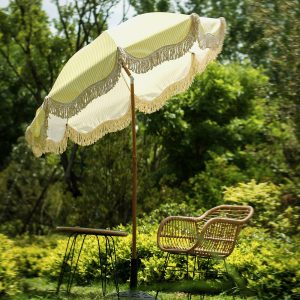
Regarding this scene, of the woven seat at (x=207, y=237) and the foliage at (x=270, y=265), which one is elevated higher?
the woven seat at (x=207, y=237)

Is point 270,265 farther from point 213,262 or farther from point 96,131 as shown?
point 96,131

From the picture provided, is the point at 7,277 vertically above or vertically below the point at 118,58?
below

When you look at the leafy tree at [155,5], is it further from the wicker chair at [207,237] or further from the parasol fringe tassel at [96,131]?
the wicker chair at [207,237]

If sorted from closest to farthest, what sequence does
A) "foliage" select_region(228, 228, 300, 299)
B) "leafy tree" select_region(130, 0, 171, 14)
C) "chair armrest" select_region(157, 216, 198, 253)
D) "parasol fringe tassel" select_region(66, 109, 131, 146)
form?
1. "chair armrest" select_region(157, 216, 198, 253)
2. "foliage" select_region(228, 228, 300, 299)
3. "parasol fringe tassel" select_region(66, 109, 131, 146)
4. "leafy tree" select_region(130, 0, 171, 14)

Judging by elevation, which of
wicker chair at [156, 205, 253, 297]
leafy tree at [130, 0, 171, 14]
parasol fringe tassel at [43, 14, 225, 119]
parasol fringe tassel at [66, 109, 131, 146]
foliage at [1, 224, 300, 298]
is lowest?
foliage at [1, 224, 300, 298]

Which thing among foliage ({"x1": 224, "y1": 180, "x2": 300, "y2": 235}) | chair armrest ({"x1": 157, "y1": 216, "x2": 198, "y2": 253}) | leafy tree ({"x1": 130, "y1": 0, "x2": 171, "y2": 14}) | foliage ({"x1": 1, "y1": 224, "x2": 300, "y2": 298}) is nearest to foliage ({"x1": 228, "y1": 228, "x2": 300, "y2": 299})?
foliage ({"x1": 1, "y1": 224, "x2": 300, "y2": 298})

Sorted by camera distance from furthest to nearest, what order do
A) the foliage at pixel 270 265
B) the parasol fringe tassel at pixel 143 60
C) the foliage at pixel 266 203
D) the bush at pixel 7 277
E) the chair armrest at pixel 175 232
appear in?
the foliage at pixel 266 203
the foliage at pixel 270 265
the chair armrest at pixel 175 232
the bush at pixel 7 277
the parasol fringe tassel at pixel 143 60

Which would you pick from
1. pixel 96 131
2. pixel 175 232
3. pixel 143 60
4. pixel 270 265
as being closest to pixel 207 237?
pixel 175 232

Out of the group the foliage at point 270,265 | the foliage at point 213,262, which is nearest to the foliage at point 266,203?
the foliage at point 213,262

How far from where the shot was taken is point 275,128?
12281 millimetres

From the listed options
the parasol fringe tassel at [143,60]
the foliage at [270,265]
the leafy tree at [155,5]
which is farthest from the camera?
the leafy tree at [155,5]

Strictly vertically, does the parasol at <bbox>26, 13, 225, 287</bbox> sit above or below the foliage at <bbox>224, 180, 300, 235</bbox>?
above

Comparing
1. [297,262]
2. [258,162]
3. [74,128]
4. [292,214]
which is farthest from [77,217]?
[297,262]

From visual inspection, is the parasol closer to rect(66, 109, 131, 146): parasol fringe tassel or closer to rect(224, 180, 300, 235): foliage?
rect(66, 109, 131, 146): parasol fringe tassel
